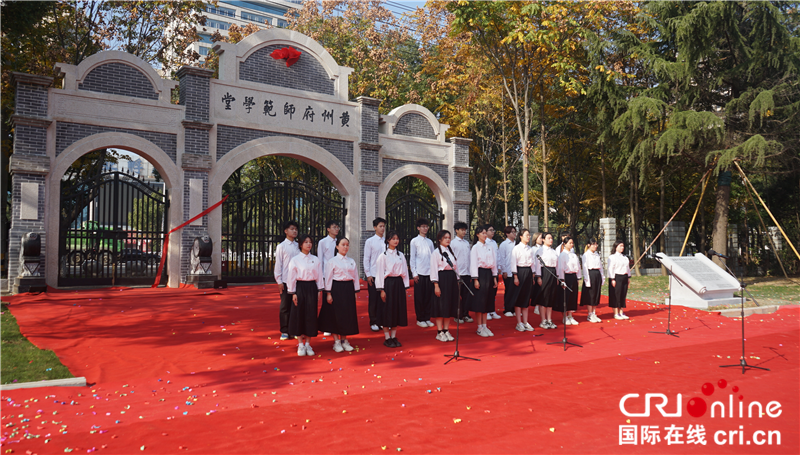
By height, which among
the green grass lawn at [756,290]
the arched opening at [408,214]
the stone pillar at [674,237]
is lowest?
the green grass lawn at [756,290]

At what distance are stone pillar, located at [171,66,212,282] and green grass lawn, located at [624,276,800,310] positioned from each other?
1028 cm

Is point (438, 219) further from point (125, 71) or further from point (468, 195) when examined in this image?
point (125, 71)

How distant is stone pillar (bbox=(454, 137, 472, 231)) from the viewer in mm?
17109

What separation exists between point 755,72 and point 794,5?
2280 mm

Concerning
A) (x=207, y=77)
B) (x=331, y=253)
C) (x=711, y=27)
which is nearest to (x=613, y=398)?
(x=331, y=253)

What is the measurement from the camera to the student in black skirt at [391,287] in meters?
7.26

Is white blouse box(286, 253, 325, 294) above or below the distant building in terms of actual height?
below

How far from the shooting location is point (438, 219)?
17.0 m

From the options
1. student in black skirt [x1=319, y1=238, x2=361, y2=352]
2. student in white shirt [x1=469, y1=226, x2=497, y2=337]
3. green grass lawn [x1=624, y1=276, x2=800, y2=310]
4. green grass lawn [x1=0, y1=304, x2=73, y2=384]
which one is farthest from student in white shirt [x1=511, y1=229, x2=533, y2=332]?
green grass lawn [x1=0, y1=304, x2=73, y2=384]

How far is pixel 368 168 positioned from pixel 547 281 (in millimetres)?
7742

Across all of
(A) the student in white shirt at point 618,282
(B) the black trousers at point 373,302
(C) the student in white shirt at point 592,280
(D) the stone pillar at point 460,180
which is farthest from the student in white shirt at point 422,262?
(D) the stone pillar at point 460,180

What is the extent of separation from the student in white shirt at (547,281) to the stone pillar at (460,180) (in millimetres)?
7865

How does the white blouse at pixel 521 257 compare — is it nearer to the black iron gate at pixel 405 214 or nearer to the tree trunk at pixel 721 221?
the black iron gate at pixel 405 214

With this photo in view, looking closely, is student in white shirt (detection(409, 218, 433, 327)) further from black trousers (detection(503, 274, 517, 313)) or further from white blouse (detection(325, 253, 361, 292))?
black trousers (detection(503, 274, 517, 313))
